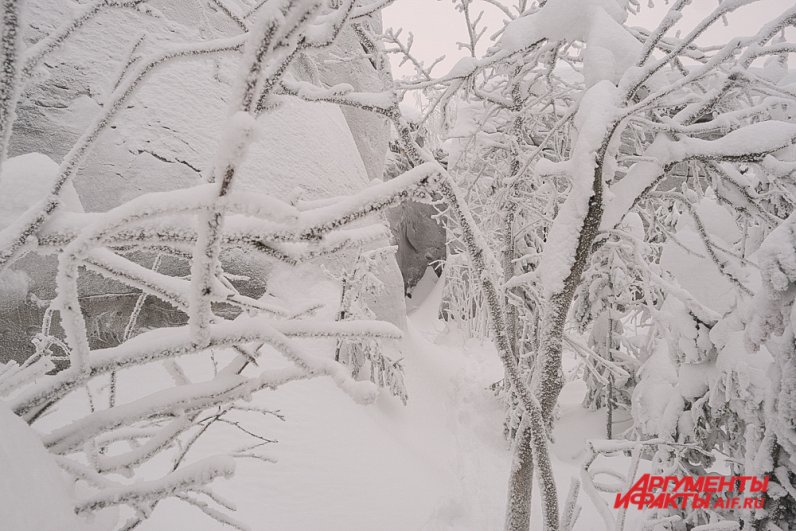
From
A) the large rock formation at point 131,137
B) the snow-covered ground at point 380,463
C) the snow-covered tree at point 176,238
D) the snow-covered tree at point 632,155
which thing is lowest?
the snow-covered ground at point 380,463

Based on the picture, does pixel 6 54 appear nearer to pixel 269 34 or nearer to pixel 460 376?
pixel 269 34

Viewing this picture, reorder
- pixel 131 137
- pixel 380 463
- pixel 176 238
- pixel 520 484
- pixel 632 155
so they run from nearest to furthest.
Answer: pixel 176 238
pixel 632 155
pixel 520 484
pixel 380 463
pixel 131 137

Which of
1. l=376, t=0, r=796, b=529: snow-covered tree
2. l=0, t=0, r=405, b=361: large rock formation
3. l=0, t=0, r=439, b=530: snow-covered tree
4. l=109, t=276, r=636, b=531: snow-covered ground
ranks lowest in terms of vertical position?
l=109, t=276, r=636, b=531: snow-covered ground

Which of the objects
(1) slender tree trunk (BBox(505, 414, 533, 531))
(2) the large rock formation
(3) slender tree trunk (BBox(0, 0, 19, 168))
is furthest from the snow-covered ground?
(2) the large rock formation

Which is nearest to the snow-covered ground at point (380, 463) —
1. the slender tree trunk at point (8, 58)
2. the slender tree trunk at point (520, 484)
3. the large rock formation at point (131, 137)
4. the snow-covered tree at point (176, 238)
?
the slender tree trunk at point (520, 484)

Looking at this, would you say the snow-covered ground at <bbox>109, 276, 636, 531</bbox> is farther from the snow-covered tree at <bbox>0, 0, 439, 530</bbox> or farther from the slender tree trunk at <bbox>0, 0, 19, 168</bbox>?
the slender tree trunk at <bbox>0, 0, 19, 168</bbox>

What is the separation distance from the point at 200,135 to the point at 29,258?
2305 millimetres

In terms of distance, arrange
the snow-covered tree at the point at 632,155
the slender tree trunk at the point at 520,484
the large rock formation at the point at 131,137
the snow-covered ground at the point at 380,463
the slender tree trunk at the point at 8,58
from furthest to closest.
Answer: the large rock formation at the point at 131,137 < the snow-covered ground at the point at 380,463 < the slender tree trunk at the point at 520,484 < the snow-covered tree at the point at 632,155 < the slender tree trunk at the point at 8,58

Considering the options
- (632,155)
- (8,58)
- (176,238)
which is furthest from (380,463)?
(8,58)

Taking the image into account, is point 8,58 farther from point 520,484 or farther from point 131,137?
point 131,137

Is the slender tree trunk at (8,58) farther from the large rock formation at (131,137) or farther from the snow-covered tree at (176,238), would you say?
the large rock formation at (131,137)

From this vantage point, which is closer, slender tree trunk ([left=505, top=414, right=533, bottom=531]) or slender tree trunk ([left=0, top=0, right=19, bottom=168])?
slender tree trunk ([left=0, top=0, right=19, bottom=168])

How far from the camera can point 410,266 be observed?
14977 millimetres

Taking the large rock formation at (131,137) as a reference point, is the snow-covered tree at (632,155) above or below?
below
